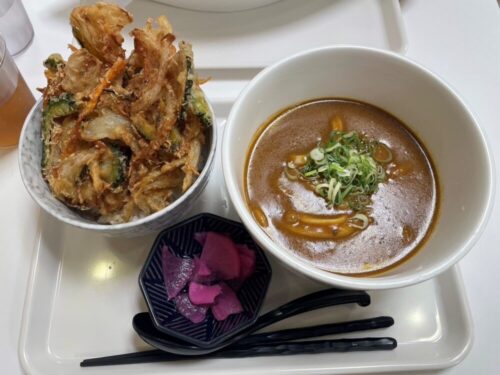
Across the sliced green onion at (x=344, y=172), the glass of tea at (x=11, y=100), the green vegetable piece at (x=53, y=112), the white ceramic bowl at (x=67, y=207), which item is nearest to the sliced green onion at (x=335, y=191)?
the sliced green onion at (x=344, y=172)

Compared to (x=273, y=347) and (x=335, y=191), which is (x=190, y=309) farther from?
(x=335, y=191)

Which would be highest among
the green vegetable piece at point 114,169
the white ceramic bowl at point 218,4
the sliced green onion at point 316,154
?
the white ceramic bowl at point 218,4

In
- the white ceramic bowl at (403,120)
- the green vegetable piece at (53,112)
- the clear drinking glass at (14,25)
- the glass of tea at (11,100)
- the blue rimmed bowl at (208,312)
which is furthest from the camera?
the clear drinking glass at (14,25)

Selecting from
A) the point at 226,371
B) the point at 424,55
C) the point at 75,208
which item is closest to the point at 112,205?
the point at 75,208

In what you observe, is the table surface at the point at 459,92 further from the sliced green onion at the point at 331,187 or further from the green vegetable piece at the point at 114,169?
the sliced green onion at the point at 331,187

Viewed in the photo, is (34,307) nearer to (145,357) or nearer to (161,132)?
(145,357)
